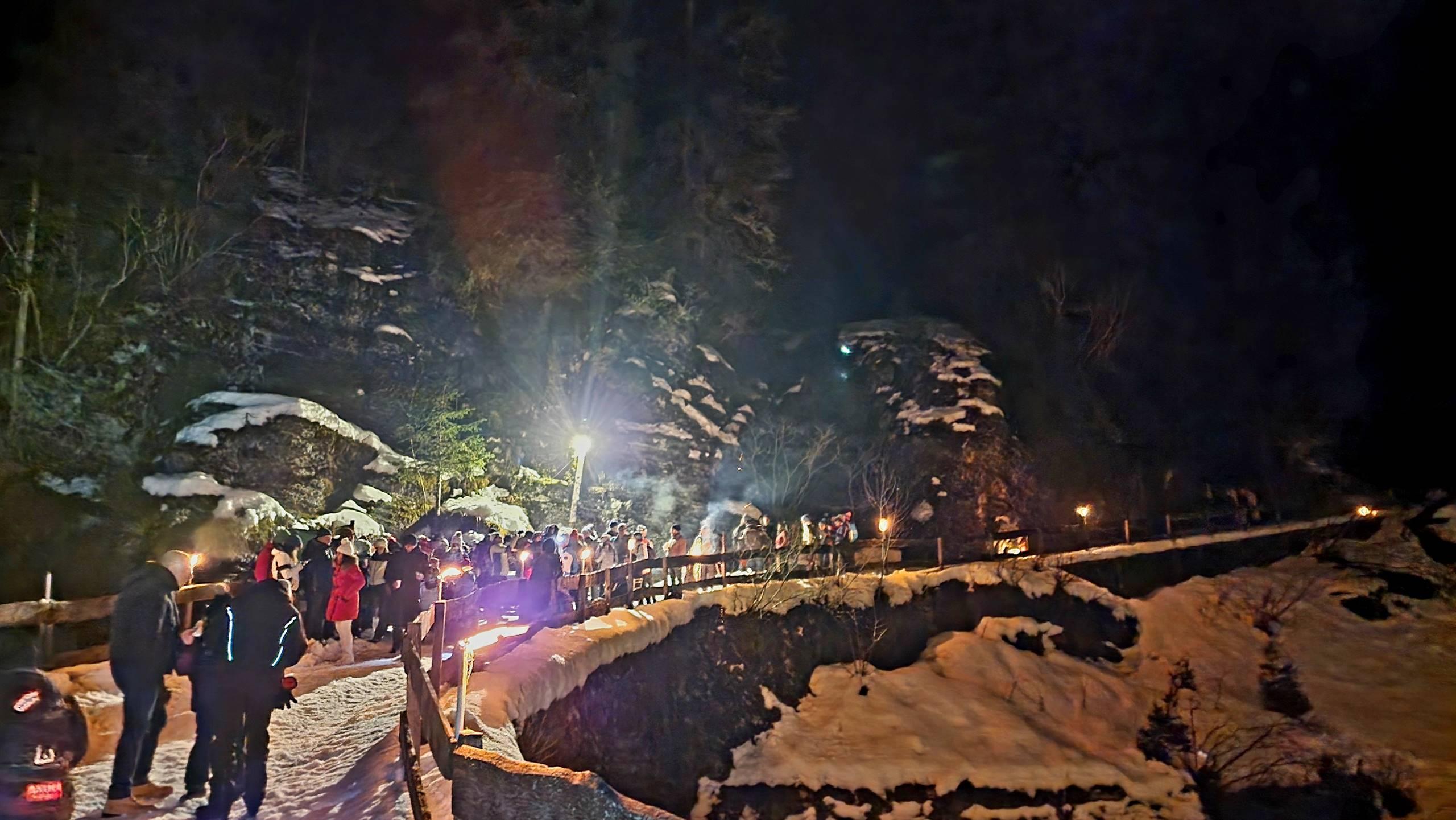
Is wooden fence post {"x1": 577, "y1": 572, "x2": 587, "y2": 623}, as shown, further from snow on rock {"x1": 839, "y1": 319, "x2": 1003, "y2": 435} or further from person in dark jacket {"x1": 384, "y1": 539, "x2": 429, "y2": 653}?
snow on rock {"x1": 839, "y1": 319, "x2": 1003, "y2": 435}

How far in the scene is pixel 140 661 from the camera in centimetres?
525

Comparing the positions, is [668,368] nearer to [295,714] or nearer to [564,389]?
[564,389]

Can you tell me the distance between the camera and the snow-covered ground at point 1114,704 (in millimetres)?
15258

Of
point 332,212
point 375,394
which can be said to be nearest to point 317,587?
point 375,394

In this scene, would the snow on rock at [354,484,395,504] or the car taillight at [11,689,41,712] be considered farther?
the snow on rock at [354,484,395,504]

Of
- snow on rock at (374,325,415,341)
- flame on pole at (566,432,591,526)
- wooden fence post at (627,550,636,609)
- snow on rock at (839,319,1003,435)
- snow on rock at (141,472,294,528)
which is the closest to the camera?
wooden fence post at (627,550,636,609)

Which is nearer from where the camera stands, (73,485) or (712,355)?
(73,485)

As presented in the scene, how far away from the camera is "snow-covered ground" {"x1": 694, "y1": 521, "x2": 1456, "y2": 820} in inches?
601

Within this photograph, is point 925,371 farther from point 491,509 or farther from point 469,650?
point 469,650

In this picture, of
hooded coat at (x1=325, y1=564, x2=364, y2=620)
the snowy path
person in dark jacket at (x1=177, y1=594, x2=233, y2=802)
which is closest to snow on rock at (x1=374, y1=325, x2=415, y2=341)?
hooded coat at (x1=325, y1=564, x2=364, y2=620)

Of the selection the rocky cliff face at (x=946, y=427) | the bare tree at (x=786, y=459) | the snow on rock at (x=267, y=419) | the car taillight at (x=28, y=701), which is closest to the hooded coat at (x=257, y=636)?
the car taillight at (x=28, y=701)

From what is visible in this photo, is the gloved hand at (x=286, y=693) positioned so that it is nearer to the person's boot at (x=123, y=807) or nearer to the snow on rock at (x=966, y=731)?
the person's boot at (x=123, y=807)

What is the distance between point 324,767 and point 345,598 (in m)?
4.61

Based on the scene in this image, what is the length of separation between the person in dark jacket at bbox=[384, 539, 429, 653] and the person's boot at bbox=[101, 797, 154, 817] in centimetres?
635
